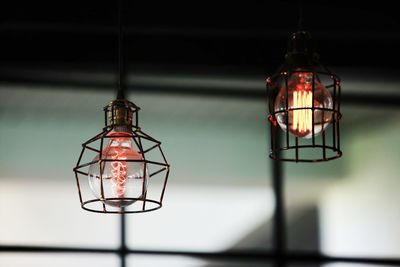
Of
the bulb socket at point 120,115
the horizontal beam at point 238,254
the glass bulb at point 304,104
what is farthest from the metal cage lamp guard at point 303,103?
the horizontal beam at point 238,254

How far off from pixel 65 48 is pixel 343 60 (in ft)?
5.04

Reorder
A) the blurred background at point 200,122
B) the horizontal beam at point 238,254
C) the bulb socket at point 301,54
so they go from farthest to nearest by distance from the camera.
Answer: the blurred background at point 200,122 → the horizontal beam at point 238,254 → the bulb socket at point 301,54

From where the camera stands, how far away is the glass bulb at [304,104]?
113 inches

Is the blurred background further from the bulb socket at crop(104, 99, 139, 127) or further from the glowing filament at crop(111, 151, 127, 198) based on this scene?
the glowing filament at crop(111, 151, 127, 198)

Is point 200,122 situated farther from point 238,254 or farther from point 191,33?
point 238,254

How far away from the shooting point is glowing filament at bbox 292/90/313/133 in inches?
113

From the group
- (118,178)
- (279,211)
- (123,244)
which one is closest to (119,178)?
(118,178)

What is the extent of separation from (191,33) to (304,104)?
240 centimetres

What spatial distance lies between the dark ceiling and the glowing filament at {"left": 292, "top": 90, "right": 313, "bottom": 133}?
7.46 feet

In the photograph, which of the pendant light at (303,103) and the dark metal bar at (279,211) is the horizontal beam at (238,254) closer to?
the dark metal bar at (279,211)

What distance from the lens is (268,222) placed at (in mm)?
4996

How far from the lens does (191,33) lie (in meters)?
5.19

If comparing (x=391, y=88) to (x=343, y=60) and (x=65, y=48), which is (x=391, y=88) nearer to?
(x=343, y=60)

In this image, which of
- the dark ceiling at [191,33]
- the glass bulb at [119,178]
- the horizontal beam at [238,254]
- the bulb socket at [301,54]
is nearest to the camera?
the glass bulb at [119,178]
